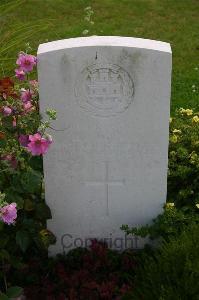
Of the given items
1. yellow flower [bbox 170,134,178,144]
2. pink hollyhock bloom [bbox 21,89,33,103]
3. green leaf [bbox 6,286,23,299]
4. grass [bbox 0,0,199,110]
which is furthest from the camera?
grass [bbox 0,0,199,110]

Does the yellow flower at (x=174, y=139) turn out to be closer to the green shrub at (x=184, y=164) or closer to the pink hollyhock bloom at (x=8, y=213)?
the green shrub at (x=184, y=164)

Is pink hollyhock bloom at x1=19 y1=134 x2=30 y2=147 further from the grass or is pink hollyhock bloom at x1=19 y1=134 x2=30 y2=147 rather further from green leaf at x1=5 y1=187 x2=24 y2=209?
the grass

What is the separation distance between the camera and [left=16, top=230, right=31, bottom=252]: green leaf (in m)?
3.16

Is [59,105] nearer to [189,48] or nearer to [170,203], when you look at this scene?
[170,203]

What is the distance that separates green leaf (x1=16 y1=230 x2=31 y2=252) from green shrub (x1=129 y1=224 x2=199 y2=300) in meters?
0.61

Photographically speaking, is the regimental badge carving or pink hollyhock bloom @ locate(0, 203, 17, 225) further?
the regimental badge carving

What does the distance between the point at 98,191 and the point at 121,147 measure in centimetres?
30

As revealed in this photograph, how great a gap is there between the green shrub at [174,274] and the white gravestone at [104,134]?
482mm

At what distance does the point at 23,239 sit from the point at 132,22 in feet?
17.3

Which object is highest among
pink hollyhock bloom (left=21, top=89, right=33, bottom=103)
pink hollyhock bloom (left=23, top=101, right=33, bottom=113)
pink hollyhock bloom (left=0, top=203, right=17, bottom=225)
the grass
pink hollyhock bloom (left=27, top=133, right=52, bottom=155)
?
the grass

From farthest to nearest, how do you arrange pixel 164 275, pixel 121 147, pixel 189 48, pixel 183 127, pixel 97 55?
pixel 189 48 → pixel 183 127 → pixel 121 147 → pixel 97 55 → pixel 164 275

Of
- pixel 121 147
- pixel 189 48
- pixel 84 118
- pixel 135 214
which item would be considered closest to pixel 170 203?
pixel 135 214

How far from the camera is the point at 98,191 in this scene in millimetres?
3424

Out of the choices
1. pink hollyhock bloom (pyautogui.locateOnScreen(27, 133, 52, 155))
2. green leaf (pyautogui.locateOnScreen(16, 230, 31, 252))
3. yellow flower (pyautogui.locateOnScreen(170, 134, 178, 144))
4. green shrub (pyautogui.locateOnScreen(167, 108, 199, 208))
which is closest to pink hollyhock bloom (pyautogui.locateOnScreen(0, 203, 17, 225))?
pink hollyhock bloom (pyautogui.locateOnScreen(27, 133, 52, 155))
